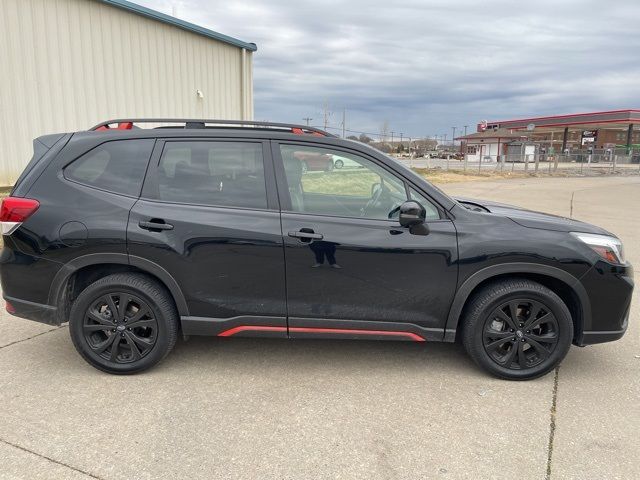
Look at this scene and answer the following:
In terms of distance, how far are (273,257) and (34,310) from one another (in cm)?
176

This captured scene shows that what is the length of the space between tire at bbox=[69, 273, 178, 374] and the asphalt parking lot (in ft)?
0.51

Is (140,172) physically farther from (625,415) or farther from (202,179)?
(625,415)

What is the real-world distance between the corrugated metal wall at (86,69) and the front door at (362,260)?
9.35 meters

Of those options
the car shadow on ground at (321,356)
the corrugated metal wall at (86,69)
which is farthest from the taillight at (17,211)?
the corrugated metal wall at (86,69)

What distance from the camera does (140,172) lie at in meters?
3.50

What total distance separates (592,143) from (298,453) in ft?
236

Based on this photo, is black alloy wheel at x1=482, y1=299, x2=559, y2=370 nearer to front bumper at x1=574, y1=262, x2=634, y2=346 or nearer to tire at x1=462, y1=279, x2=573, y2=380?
tire at x1=462, y1=279, x2=573, y2=380

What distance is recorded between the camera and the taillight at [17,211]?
340 centimetres

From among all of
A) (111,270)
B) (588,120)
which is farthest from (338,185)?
(588,120)

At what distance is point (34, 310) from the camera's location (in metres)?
3.49

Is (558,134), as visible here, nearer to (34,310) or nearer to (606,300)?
(606,300)

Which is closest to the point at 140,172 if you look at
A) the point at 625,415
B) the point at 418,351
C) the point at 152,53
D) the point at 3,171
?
the point at 418,351

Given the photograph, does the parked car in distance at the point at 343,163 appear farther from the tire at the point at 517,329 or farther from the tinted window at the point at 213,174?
the tire at the point at 517,329

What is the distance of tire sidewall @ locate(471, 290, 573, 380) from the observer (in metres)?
3.38
